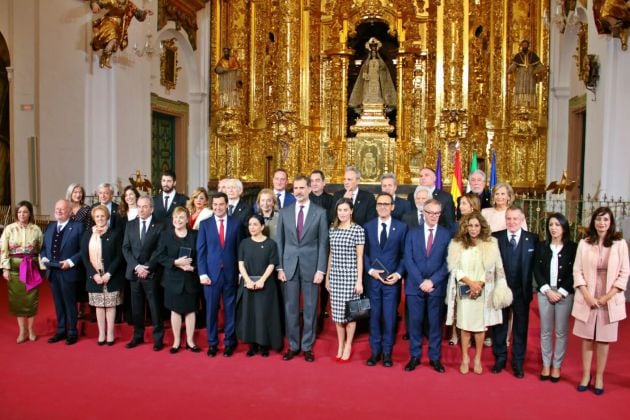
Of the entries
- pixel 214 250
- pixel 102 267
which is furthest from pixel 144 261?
pixel 214 250

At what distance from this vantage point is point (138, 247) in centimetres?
639

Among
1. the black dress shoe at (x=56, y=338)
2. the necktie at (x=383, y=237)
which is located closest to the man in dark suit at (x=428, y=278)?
the necktie at (x=383, y=237)

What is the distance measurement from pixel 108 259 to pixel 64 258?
1.60ft

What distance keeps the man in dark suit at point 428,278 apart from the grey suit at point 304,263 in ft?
2.78

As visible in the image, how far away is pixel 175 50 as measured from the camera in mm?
14820

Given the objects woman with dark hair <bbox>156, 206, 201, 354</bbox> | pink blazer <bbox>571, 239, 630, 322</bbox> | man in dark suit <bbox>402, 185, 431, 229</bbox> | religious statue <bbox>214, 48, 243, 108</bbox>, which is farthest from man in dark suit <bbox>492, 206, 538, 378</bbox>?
religious statue <bbox>214, 48, 243, 108</bbox>

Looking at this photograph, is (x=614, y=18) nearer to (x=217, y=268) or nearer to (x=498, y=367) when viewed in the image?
(x=498, y=367)

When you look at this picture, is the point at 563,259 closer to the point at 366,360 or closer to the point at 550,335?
the point at 550,335

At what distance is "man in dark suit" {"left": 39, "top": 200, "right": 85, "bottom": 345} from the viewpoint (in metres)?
6.54

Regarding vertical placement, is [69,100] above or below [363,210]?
above

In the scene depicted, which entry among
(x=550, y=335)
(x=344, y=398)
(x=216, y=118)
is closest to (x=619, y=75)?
(x=550, y=335)

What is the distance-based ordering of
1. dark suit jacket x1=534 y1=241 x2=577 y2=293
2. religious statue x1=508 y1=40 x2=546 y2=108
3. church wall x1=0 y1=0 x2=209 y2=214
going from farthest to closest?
religious statue x1=508 y1=40 x2=546 y2=108 → church wall x1=0 y1=0 x2=209 y2=214 → dark suit jacket x1=534 y1=241 x2=577 y2=293

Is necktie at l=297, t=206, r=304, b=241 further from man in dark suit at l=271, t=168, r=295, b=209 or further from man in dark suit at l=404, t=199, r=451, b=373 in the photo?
man in dark suit at l=404, t=199, r=451, b=373

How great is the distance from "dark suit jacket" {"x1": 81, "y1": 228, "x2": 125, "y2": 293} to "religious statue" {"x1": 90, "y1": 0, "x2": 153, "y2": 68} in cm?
566
